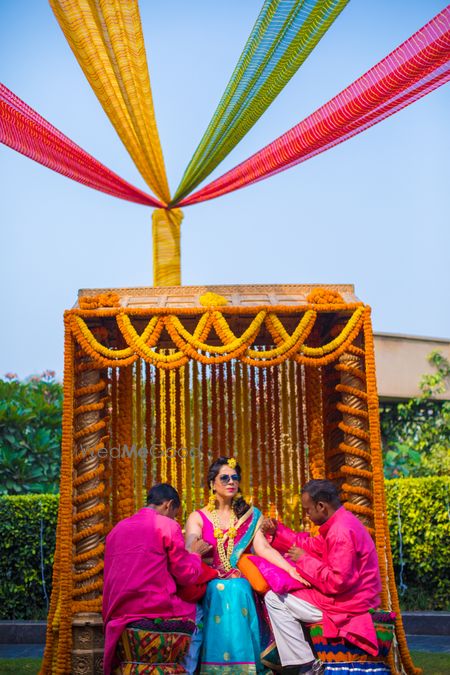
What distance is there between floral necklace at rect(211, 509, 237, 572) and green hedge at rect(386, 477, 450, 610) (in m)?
3.72

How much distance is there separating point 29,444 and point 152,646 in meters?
6.98

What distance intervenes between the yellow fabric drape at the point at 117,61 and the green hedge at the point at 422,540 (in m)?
4.66

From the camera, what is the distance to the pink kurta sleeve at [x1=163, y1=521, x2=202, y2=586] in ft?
15.7

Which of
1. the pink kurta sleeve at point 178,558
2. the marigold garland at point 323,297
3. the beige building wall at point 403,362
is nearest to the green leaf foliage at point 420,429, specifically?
the beige building wall at point 403,362

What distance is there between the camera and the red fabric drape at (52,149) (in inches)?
222

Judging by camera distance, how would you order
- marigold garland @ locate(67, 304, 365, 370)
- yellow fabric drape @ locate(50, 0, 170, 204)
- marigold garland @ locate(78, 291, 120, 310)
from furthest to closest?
marigold garland @ locate(78, 291, 120, 310) < marigold garland @ locate(67, 304, 365, 370) < yellow fabric drape @ locate(50, 0, 170, 204)

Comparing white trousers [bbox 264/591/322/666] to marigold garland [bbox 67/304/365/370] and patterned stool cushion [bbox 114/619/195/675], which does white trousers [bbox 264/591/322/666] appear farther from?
marigold garland [bbox 67/304/365/370]

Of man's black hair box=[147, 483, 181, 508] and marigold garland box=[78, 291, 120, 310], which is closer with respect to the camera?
man's black hair box=[147, 483, 181, 508]

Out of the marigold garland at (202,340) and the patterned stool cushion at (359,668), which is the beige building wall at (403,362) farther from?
the patterned stool cushion at (359,668)

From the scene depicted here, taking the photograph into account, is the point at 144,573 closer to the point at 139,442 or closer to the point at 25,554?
the point at 139,442

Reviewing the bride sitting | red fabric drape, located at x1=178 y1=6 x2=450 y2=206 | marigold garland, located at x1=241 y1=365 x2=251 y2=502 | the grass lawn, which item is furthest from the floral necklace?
red fabric drape, located at x1=178 y1=6 x2=450 y2=206

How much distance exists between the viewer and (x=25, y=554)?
336 inches

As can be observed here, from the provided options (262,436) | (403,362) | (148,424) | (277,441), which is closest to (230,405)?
(262,436)

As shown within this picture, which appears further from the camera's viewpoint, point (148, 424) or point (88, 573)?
point (148, 424)
